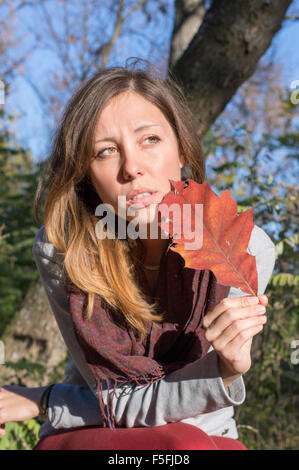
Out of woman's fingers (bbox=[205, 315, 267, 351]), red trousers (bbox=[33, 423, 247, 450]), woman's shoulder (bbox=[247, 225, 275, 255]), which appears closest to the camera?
woman's fingers (bbox=[205, 315, 267, 351])

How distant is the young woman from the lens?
4.87 feet

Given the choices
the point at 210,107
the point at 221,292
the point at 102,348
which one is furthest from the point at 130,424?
the point at 210,107

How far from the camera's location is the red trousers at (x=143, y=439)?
4.56ft

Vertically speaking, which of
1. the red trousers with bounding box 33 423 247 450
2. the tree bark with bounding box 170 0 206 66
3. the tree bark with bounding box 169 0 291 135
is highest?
the tree bark with bounding box 170 0 206 66

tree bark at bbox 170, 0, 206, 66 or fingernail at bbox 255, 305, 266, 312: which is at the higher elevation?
tree bark at bbox 170, 0, 206, 66

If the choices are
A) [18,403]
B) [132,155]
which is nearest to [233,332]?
[132,155]

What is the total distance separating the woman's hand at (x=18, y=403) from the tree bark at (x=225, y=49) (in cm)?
178

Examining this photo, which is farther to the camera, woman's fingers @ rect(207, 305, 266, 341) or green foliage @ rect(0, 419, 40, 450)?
green foliage @ rect(0, 419, 40, 450)

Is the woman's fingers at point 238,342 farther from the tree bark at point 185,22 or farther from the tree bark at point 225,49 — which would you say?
the tree bark at point 185,22

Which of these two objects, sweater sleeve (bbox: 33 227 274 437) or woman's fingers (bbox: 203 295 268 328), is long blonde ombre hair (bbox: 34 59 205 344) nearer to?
sweater sleeve (bbox: 33 227 274 437)

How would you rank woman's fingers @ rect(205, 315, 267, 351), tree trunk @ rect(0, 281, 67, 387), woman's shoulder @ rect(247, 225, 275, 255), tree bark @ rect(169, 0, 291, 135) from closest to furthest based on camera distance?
1. woman's fingers @ rect(205, 315, 267, 351)
2. woman's shoulder @ rect(247, 225, 275, 255)
3. tree bark @ rect(169, 0, 291, 135)
4. tree trunk @ rect(0, 281, 67, 387)

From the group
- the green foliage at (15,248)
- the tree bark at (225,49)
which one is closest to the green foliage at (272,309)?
the tree bark at (225,49)

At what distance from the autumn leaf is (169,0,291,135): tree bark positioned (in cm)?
168

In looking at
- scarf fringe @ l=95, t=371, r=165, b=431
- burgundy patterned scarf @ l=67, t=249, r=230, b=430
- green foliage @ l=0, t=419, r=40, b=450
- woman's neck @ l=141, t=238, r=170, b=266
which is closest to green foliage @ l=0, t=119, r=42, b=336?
green foliage @ l=0, t=419, r=40, b=450
